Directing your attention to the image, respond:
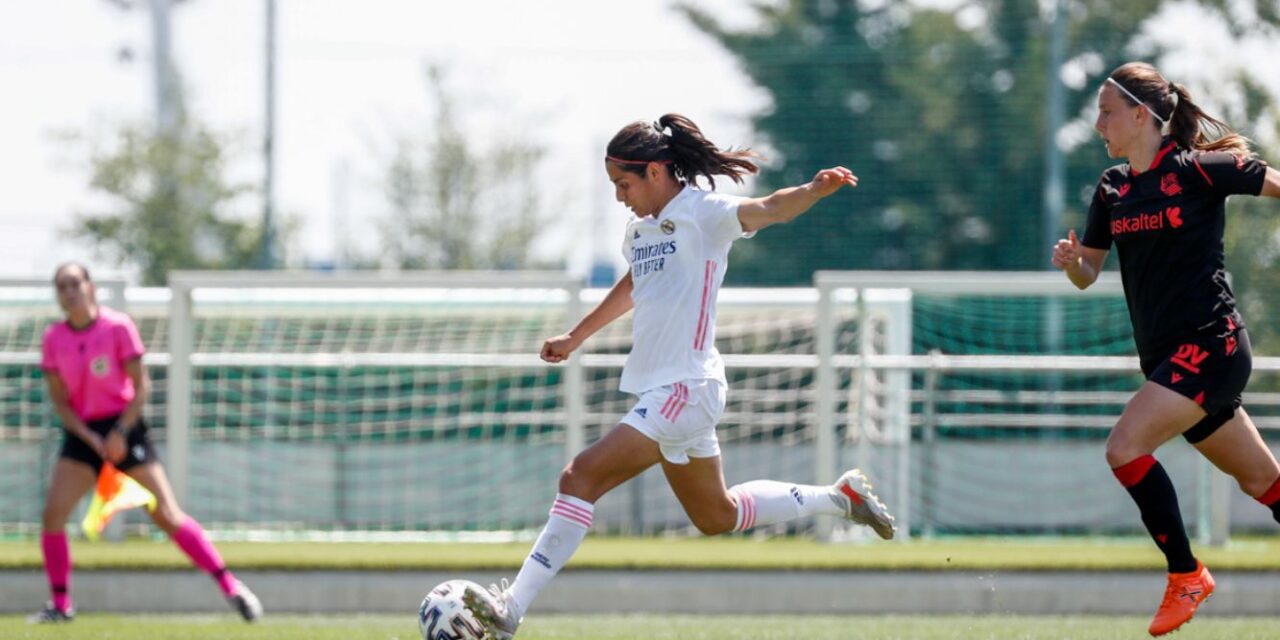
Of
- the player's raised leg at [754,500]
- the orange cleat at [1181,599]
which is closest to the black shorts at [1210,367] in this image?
the orange cleat at [1181,599]

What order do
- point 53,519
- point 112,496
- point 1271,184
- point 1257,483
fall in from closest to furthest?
point 1271,184 → point 1257,483 → point 112,496 → point 53,519

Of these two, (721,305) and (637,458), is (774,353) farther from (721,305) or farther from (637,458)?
(637,458)

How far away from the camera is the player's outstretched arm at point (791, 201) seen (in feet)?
20.6

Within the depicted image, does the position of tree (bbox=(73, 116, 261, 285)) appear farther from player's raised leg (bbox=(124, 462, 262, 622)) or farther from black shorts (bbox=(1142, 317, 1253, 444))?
black shorts (bbox=(1142, 317, 1253, 444))

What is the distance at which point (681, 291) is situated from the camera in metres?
6.61

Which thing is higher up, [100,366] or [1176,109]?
[1176,109]

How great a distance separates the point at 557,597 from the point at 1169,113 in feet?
18.7

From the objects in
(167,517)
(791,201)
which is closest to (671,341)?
(791,201)

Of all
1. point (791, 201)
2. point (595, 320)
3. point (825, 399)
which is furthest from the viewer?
point (825, 399)

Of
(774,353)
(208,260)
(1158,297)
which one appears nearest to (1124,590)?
(1158,297)

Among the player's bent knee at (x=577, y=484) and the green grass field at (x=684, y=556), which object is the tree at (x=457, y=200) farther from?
the player's bent knee at (x=577, y=484)

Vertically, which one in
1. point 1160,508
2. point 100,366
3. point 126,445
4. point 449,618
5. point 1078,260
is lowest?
point 449,618

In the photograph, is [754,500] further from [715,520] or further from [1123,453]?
[1123,453]

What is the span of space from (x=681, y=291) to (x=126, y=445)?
4352mm
